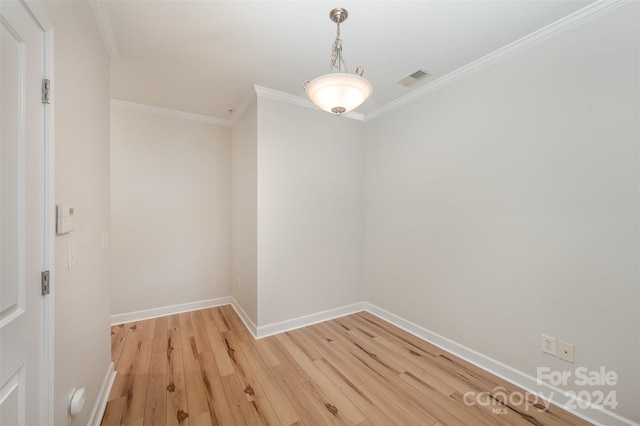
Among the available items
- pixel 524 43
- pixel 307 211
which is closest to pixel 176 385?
pixel 307 211

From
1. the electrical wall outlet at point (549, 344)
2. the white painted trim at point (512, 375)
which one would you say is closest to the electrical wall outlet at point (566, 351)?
the electrical wall outlet at point (549, 344)

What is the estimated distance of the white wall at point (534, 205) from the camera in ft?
5.15

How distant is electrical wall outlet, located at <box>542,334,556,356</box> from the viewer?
1818 millimetres

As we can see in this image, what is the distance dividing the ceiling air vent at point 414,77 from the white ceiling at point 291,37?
65mm

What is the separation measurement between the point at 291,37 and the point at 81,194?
5.62 ft

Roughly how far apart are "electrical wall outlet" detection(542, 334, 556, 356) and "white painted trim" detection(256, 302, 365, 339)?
1942 millimetres

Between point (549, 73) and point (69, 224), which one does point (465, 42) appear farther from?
point (69, 224)

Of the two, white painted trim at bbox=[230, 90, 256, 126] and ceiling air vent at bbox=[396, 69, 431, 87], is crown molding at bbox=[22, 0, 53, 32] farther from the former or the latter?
ceiling air vent at bbox=[396, 69, 431, 87]

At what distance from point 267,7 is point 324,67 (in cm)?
79

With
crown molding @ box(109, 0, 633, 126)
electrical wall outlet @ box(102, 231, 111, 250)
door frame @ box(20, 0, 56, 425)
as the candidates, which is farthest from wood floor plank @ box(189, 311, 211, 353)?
crown molding @ box(109, 0, 633, 126)

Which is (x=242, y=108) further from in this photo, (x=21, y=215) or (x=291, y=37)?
(x=21, y=215)

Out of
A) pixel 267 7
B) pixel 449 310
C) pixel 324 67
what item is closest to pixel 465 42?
pixel 324 67

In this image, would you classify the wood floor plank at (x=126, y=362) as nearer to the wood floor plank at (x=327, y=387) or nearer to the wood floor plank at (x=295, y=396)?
the wood floor plank at (x=295, y=396)

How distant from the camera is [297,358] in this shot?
237cm
